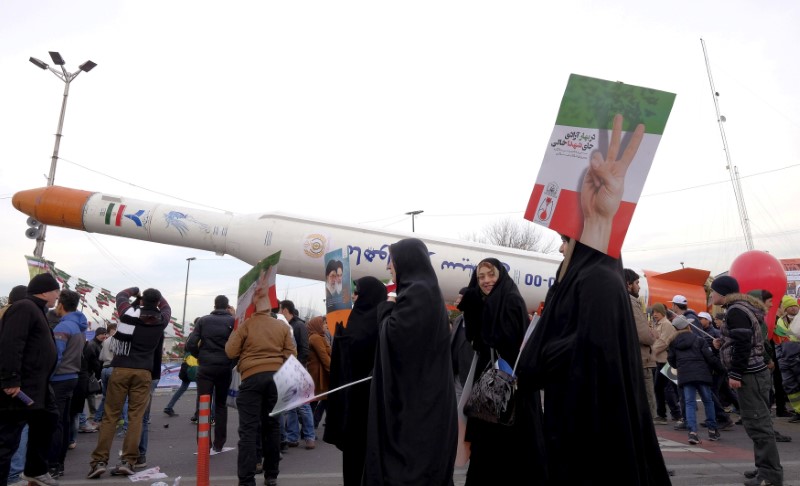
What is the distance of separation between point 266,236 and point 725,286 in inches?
366

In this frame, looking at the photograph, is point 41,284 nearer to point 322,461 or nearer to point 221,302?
point 221,302

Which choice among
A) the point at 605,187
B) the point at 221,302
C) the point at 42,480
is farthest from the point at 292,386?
the point at 221,302

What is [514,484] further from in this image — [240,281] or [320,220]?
[320,220]

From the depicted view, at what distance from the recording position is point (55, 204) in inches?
557

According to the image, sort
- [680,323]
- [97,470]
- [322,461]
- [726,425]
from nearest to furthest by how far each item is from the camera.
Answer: [97,470], [322,461], [680,323], [726,425]

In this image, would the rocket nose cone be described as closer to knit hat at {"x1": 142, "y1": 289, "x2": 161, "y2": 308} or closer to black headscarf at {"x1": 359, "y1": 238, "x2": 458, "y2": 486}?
knit hat at {"x1": 142, "y1": 289, "x2": 161, "y2": 308}

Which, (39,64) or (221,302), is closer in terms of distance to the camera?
(221,302)

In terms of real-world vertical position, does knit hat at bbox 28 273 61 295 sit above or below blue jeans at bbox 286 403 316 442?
above

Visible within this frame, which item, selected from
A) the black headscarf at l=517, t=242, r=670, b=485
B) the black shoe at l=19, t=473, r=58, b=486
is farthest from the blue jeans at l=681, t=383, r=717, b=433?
the black shoe at l=19, t=473, r=58, b=486

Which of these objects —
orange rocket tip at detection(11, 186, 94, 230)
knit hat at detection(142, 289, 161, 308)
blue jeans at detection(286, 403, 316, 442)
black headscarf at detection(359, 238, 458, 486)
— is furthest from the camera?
orange rocket tip at detection(11, 186, 94, 230)

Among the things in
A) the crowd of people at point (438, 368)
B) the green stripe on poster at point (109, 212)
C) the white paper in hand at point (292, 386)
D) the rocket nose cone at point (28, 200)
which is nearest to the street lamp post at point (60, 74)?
the rocket nose cone at point (28, 200)

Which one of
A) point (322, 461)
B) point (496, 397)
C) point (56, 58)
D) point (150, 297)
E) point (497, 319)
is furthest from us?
point (56, 58)

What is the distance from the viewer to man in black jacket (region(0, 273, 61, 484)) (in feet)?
17.5

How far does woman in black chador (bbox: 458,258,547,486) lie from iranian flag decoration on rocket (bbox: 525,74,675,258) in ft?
5.08
